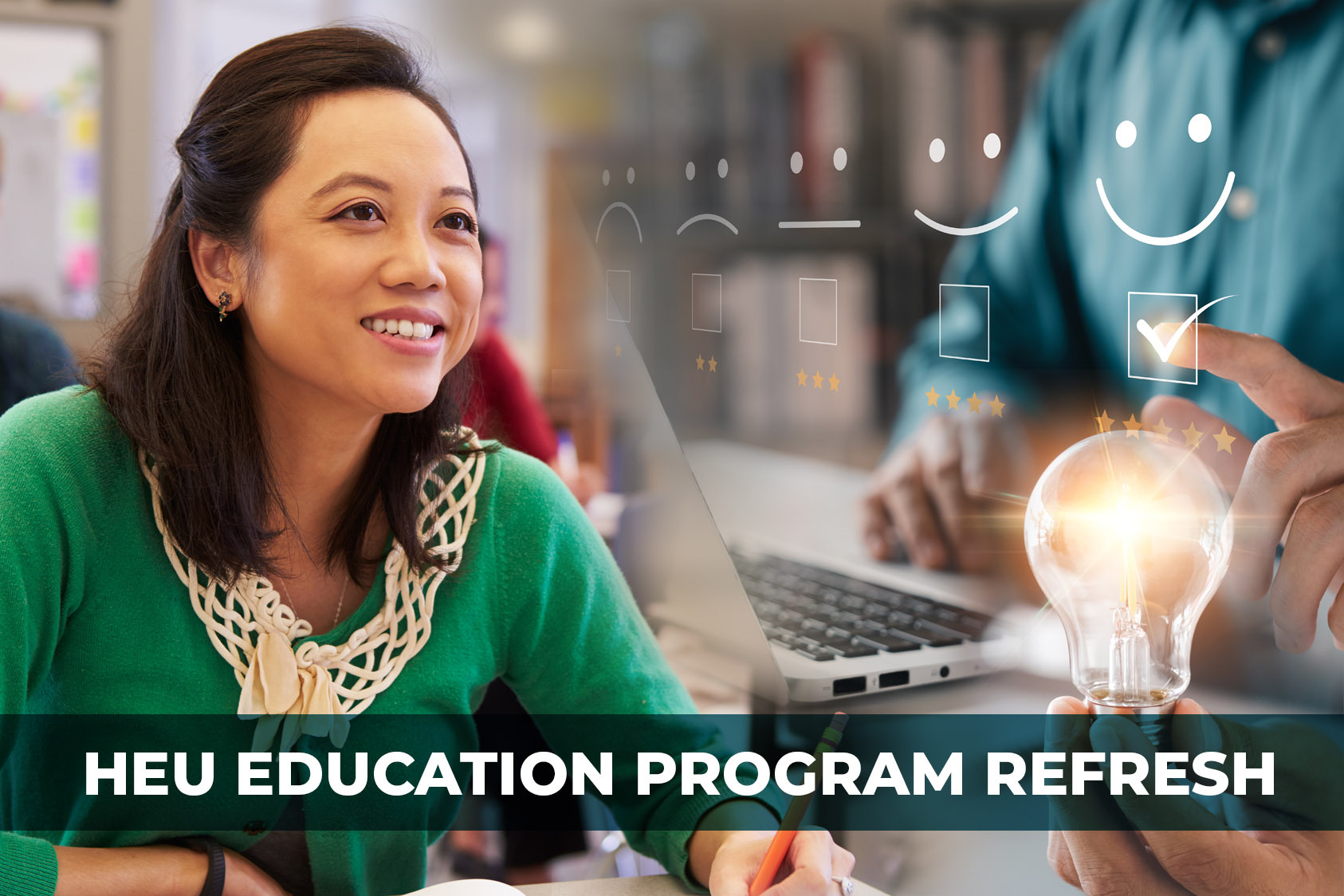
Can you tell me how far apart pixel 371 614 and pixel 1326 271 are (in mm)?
604

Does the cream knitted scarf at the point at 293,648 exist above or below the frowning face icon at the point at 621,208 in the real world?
below

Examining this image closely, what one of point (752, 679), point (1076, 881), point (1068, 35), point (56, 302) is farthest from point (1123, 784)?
point (56, 302)

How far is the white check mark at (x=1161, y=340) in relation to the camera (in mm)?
496

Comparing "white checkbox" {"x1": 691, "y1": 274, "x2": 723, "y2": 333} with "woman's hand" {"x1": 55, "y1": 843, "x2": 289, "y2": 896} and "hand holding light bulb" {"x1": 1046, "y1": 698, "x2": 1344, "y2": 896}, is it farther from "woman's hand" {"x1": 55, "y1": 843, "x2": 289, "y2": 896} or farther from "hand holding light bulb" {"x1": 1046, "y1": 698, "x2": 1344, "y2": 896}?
"woman's hand" {"x1": 55, "y1": 843, "x2": 289, "y2": 896}

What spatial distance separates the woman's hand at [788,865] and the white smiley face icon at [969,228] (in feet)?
1.17

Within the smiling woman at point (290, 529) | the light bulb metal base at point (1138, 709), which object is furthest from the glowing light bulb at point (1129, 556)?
the smiling woman at point (290, 529)

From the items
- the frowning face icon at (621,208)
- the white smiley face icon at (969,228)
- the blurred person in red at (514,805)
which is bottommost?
the blurred person in red at (514,805)

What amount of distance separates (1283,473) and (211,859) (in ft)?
2.11

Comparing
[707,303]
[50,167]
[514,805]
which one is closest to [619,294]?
[707,303]

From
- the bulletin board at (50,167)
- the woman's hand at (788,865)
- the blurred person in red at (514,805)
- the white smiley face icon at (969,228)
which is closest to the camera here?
the white smiley face icon at (969,228)

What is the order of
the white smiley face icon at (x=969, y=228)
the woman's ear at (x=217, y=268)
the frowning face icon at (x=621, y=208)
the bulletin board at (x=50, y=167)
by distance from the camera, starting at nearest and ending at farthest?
the white smiley face icon at (x=969, y=228) → the woman's ear at (x=217, y=268) → the frowning face icon at (x=621, y=208) → the bulletin board at (x=50, y=167)

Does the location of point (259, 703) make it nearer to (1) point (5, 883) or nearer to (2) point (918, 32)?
(1) point (5, 883)

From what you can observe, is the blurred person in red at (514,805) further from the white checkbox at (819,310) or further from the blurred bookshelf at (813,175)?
the white checkbox at (819,310)

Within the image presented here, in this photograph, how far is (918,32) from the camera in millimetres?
608
